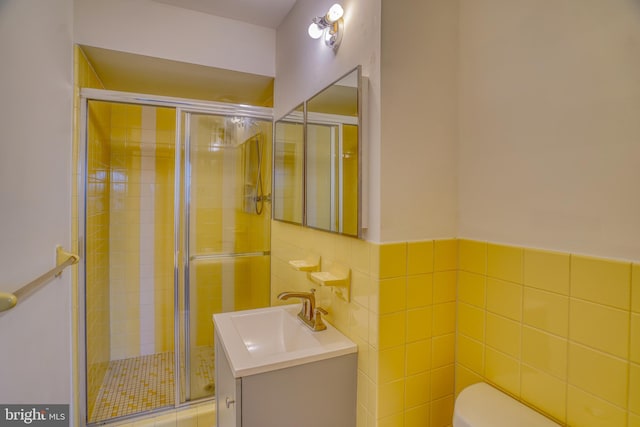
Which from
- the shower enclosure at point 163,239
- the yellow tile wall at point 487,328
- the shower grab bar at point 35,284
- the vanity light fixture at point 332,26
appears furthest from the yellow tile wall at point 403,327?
the shower enclosure at point 163,239

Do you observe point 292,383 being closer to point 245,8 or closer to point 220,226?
point 220,226

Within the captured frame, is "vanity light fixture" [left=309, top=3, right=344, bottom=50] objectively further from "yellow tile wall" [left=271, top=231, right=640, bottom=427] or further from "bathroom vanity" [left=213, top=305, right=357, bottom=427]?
"bathroom vanity" [left=213, top=305, right=357, bottom=427]

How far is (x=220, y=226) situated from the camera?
234 centimetres

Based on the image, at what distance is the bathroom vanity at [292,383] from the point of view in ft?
3.73

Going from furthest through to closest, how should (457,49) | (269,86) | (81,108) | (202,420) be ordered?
1. (269,86)
2. (202,420)
3. (81,108)
4. (457,49)

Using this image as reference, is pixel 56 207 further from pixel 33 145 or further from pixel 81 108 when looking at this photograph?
pixel 81 108

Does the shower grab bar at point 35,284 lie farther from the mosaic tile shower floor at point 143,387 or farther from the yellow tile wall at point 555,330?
the yellow tile wall at point 555,330

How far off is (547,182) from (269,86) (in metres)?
2.08

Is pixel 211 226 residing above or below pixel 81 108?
below

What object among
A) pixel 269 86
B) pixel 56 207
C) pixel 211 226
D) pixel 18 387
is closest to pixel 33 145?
pixel 56 207

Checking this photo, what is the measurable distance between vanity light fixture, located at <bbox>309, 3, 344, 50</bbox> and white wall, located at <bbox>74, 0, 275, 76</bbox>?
83 centimetres

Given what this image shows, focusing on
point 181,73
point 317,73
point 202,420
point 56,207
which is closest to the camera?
point 56,207

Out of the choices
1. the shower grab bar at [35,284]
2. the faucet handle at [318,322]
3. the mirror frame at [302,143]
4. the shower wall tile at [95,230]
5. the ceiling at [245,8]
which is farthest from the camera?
the ceiling at [245,8]

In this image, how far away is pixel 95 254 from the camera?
7.34ft
